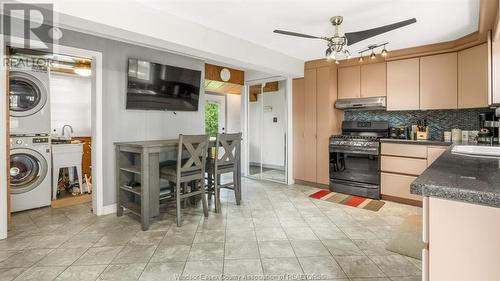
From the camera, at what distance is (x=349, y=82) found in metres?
4.41

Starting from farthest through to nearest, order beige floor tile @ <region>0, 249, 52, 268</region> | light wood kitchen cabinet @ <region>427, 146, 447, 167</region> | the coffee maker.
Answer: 1. light wood kitchen cabinet @ <region>427, 146, 447, 167</region>
2. the coffee maker
3. beige floor tile @ <region>0, 249, 52, 268</region>

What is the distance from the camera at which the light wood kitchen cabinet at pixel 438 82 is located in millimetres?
3486

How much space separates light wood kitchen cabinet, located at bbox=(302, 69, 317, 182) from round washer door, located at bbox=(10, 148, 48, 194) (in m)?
4.06

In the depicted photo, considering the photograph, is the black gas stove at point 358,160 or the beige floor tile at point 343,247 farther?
the black gas stove at point 358,160

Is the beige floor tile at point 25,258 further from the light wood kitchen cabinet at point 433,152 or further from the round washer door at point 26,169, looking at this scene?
the light wood kitchen cabinet at point 433,152

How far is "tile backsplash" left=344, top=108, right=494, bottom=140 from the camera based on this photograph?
11.9 feet

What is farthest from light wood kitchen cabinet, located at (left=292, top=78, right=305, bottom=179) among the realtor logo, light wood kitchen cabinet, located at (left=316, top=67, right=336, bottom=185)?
the realtor logo

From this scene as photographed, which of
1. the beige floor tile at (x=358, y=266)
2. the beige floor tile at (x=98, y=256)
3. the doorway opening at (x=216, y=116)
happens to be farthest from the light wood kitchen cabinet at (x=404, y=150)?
the doorway opening at (x=216, y=116)

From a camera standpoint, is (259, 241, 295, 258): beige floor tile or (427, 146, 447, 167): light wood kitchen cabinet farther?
(427, 146, 447, 167): light wood kitchen cabinet

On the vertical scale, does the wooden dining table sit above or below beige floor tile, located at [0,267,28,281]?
above

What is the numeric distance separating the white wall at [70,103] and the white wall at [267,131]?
3.28 meters

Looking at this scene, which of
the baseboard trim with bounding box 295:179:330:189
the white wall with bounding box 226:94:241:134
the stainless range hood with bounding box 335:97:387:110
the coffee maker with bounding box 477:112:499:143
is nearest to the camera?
the coffee maker with bounding box 477:112:499:143

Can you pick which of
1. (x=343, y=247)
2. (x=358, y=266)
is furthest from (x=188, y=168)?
(x=358, y=266)

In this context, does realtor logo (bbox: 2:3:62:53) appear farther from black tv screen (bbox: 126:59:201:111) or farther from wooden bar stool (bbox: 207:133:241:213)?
wooden bar stool (bbox: 207:133:241:213)
